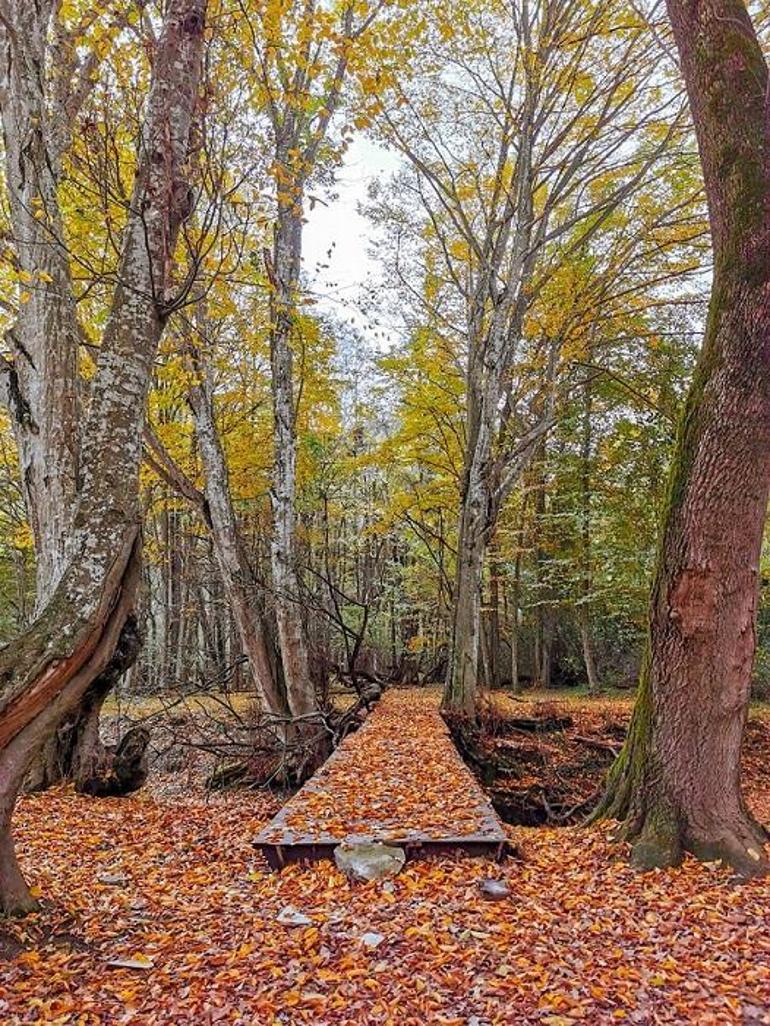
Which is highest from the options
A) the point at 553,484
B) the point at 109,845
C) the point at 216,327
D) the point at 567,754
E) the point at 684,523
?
the point at 216,327

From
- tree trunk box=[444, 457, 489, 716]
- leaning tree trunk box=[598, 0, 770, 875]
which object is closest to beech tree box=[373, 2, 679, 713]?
tree trunk box=[444, 457, 489, 716]

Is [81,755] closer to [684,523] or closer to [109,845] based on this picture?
[109,845]

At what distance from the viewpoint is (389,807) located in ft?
15.3

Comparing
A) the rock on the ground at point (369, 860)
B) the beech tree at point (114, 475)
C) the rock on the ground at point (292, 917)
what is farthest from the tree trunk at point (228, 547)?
the rock on the ground at point (292, 917)

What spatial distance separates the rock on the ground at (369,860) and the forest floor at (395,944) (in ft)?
A: 0.27

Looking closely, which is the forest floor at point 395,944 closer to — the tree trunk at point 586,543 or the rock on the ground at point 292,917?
the rock on the ground at point 292,917

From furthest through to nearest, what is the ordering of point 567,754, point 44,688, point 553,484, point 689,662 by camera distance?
point 553,484, point 567,754, point 689,662, point 44,688

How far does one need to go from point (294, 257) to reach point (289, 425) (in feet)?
8.08

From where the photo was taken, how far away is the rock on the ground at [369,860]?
362 cm

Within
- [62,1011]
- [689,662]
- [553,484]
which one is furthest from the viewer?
[553,484]

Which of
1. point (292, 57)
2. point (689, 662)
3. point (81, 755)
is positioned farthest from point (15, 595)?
point (689, 662)

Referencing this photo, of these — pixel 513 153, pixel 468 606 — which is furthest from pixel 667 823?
pixel 513 153

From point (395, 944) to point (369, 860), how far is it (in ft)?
3.02

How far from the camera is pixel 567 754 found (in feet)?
32.0
